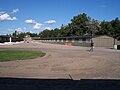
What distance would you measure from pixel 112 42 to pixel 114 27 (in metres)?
31.2

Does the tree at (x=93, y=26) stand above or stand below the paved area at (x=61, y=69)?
above

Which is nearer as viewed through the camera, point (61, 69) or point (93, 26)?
point (61, 69)

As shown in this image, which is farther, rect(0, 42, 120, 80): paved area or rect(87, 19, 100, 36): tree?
rect(87, 19, 100, 36): tree

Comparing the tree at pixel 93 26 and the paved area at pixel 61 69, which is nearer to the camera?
the paved area at pixel 61 69

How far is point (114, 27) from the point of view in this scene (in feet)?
319

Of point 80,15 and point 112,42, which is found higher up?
point 80,15

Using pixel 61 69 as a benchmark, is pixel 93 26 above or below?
above

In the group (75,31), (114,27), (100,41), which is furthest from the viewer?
(75,31)

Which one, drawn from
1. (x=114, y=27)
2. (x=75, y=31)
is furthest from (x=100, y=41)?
(x=75, y=31)

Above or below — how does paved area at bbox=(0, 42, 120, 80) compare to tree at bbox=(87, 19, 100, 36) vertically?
below
